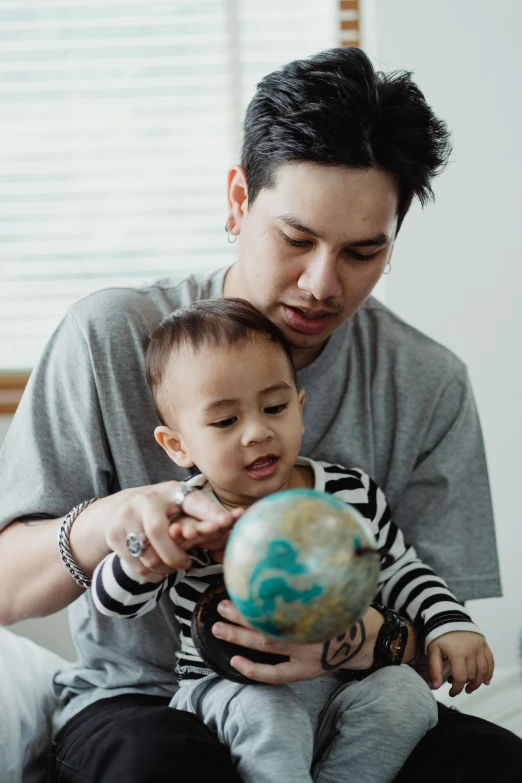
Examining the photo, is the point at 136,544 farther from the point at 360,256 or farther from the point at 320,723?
the point at 360,256

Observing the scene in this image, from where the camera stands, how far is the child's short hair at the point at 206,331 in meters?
1.11

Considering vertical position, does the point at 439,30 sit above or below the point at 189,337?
above

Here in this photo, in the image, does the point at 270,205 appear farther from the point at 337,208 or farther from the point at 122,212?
the point at 122,212

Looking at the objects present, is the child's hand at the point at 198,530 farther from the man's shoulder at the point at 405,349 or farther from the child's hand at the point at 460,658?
the man's shoulder at the point at 405,349

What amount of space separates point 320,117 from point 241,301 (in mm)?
270

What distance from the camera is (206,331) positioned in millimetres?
1117

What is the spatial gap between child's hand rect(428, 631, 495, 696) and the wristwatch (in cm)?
6

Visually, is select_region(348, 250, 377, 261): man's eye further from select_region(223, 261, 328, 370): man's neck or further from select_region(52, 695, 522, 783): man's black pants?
select_region(52, 695, 522, 783): man's black pants

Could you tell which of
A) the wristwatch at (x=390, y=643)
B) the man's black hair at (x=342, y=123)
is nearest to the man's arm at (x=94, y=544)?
the wristwatch at (x=390, y=643)

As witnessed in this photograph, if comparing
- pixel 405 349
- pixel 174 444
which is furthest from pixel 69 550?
pixel 405 349

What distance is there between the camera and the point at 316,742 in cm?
109

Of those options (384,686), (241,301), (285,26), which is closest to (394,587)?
(384,686)

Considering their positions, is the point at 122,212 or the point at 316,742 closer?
the point at 316,742

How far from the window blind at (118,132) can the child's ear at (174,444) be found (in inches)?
45.8
